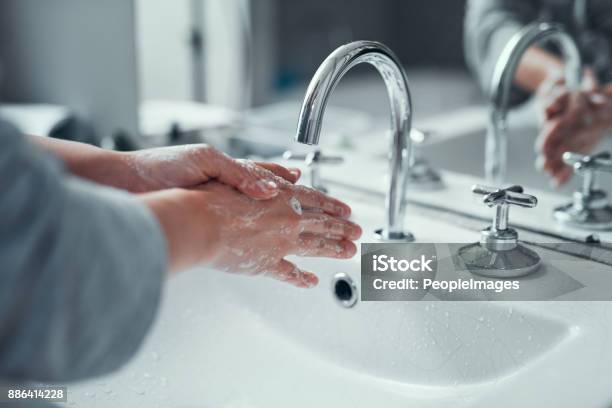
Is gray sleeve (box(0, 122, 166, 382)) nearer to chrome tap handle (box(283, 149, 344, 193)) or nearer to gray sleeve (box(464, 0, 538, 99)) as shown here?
chrome tap handle (box(283, 149, 344, 193))

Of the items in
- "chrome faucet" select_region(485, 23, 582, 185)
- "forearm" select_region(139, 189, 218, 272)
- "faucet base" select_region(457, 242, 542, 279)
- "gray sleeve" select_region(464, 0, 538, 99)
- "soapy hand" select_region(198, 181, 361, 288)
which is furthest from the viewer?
"gray sleeve" select_region(464, 0, 538, 99)

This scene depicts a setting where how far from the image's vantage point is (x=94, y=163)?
0.64m

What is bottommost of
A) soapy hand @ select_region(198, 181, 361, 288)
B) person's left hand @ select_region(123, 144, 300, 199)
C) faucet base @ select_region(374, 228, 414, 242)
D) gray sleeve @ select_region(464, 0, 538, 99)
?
faucet base @ select_region(374, 228, 414, 242)

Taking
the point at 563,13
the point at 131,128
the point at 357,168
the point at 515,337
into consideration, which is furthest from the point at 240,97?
the point at 515,337

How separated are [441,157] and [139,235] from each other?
2.11 ft

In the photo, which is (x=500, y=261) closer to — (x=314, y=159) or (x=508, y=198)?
(x=508, y=198)

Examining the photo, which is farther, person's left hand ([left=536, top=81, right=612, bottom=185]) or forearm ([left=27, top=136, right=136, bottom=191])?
person's left hand ([left=536, top=81, right=612, bottom=185])

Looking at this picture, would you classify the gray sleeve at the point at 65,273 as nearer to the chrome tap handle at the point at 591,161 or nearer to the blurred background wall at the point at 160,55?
the chrome tap handle at the point at 591,161

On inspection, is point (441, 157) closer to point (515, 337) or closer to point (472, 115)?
point (472, 115)

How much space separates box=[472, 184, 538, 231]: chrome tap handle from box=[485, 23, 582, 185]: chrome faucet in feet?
0.57

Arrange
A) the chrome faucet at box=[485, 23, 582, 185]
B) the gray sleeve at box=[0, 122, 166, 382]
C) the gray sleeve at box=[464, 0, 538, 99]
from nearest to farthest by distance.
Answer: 1. the gray sleeve at box=[0, 122, 166, 382]
2. the chrome faucet at box=[485, 23, 582, 185]
3. the gray sleeve at box=[464, 0, 538, 99]

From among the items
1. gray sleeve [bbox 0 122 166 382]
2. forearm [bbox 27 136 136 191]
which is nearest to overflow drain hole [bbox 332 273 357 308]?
forearm [bbox 27 136 136 191]

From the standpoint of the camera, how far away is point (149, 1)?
1.17m

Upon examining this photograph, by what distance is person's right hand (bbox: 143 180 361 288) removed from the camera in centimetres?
48
